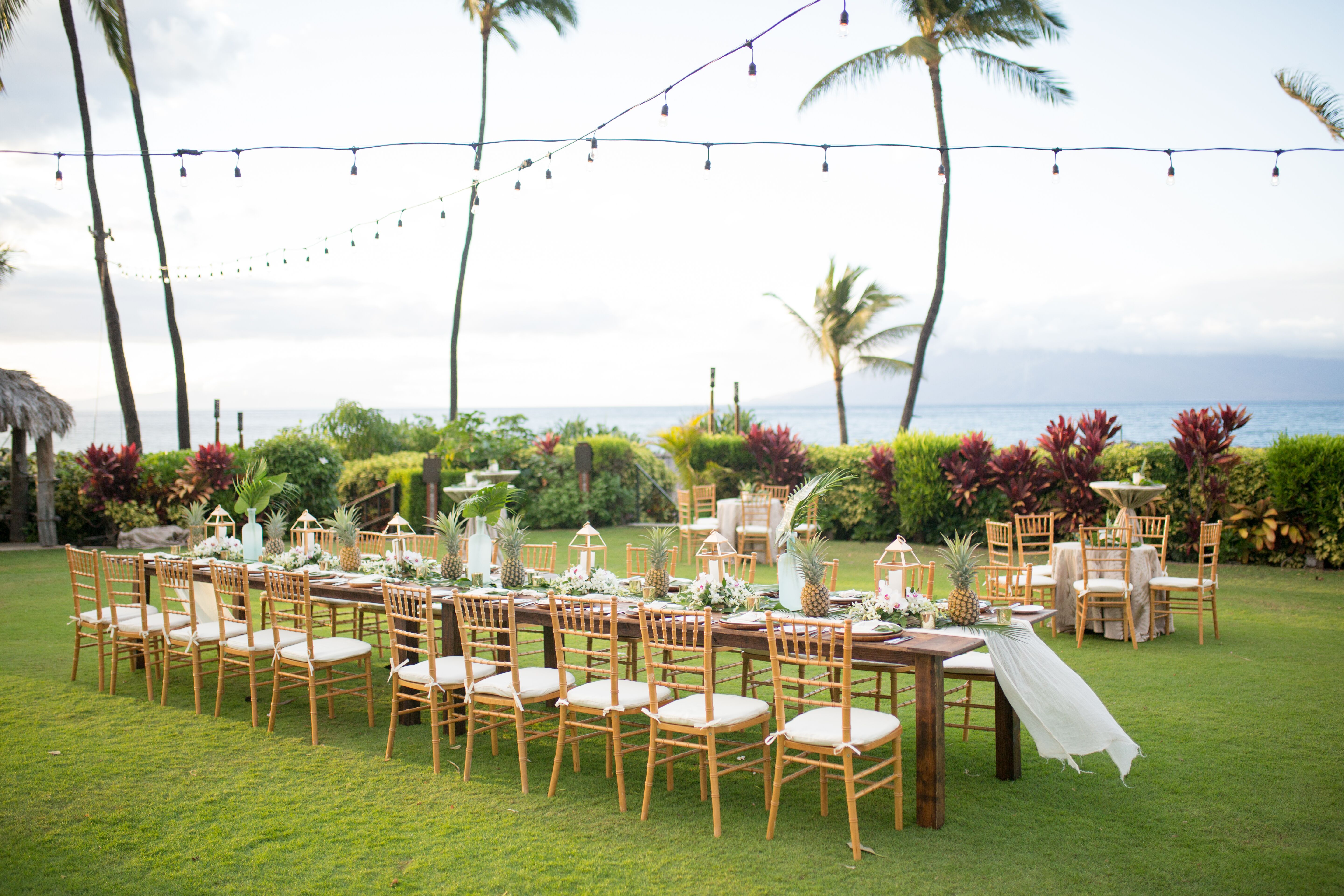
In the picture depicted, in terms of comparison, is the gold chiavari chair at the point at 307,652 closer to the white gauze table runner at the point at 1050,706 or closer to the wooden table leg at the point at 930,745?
the wooden table leg at the point at 930,745

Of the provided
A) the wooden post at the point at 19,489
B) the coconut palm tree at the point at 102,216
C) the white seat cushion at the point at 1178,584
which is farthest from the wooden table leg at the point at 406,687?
the coconut palm tree at the point at 102,216

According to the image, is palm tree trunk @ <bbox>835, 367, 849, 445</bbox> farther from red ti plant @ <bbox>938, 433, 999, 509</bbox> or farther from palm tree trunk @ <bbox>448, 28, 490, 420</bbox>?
red ti plant @ <bbox>938, 433, 999, 509</bbox>

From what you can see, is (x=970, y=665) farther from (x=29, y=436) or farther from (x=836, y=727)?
(x=29, y=436)

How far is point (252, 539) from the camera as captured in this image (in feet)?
22.6

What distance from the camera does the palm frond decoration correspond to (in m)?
4.46

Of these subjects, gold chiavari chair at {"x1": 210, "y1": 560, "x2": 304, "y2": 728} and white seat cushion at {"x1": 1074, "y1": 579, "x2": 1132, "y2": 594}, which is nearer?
gold chiavari chair at {"x1": 210, "y1": 560, "x2": 304, "y2": 728}

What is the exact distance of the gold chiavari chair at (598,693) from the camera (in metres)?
4.05

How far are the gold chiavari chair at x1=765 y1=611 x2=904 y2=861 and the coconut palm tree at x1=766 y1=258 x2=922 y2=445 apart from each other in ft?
72.8

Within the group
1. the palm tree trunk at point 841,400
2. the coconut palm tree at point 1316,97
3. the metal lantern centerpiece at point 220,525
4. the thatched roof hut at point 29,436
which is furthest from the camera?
the palm tree trunk at point 841,400

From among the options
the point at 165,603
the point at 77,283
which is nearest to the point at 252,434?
the point at 77,283

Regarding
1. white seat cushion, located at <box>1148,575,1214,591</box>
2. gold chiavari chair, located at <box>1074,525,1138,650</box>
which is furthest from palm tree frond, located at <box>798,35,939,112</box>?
white seat cushion, located at <box>1148,575,1214,591</box>

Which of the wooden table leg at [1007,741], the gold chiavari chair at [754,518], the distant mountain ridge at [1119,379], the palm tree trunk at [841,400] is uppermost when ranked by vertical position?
the distant mountain ridge at [1119,379]

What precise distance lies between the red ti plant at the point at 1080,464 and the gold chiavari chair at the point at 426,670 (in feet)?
28.8

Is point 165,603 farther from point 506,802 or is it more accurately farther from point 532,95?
point 532,95
